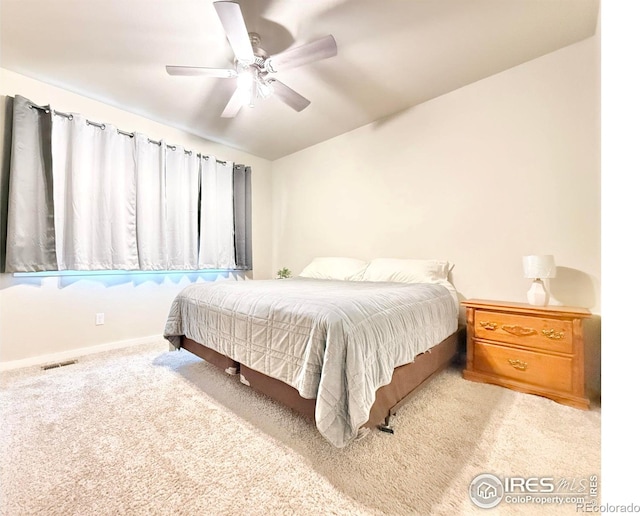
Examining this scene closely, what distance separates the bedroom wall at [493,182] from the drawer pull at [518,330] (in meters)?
0.44

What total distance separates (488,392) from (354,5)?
2759 mm

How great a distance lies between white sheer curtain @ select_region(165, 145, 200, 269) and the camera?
319 cm

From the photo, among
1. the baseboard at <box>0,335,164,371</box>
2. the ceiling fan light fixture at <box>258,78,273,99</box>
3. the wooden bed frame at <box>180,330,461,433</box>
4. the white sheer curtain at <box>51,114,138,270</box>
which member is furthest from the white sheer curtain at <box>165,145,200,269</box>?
the ceiling fan light fixture at <box>258,78,273,99</box>

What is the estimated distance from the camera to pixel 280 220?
4414 mm

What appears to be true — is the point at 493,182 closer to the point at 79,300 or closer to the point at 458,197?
the point at 458,197

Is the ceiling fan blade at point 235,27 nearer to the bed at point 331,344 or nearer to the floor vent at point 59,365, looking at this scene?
the bed at point 331,344

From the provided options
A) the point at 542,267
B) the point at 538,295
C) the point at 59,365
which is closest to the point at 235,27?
the point at 542,267

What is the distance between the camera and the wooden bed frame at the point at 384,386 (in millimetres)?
1338

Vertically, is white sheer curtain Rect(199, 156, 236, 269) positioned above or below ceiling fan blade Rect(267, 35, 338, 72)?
below

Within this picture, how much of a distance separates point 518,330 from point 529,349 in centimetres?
14

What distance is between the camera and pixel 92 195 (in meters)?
2.62

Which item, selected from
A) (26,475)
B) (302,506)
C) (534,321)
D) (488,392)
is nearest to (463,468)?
(302,506)

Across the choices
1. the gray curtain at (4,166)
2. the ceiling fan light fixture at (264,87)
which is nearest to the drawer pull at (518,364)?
the ceiling fan light fixture at (264,87)

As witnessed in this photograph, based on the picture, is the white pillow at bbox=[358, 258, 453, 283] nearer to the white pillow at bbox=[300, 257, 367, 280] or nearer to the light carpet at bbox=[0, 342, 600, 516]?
the white pillow at bbox=[300, 257, 367, 280]
